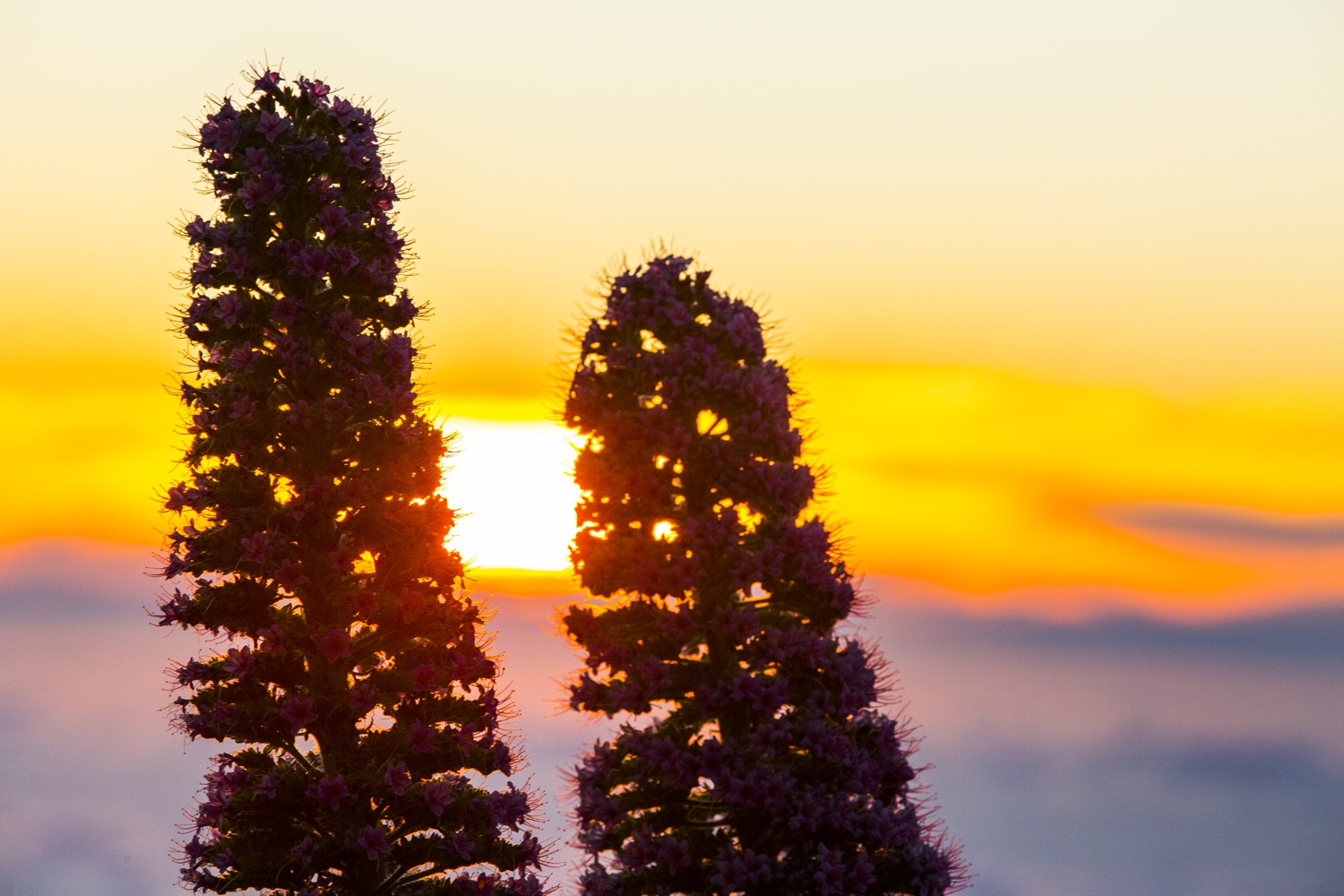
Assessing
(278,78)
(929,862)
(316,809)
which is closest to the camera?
(929,862)

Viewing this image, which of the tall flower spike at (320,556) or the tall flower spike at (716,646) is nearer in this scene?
the tall flower spike at (716,646)

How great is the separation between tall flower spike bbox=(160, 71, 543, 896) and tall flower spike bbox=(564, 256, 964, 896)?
5.81 m

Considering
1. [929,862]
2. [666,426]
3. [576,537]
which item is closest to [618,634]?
[576,537]

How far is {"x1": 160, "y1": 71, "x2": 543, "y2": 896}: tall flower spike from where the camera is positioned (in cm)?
3350

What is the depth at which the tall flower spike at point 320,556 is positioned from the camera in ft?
110

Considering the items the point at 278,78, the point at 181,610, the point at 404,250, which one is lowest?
the point at 181,610

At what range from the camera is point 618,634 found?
2998 cm

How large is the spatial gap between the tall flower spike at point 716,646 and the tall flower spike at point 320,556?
229 inches

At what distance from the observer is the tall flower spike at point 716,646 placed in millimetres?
28469

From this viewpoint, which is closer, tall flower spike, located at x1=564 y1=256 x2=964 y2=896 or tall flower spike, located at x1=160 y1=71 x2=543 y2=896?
tall flower spike, located at x1=564 y1=256 x2=964 y2=896

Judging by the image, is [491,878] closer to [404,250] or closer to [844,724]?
[844,724]

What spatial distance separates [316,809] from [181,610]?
5233 millimetres

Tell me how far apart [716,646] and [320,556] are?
9.83m

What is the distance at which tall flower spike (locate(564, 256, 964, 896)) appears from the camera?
2847cm
